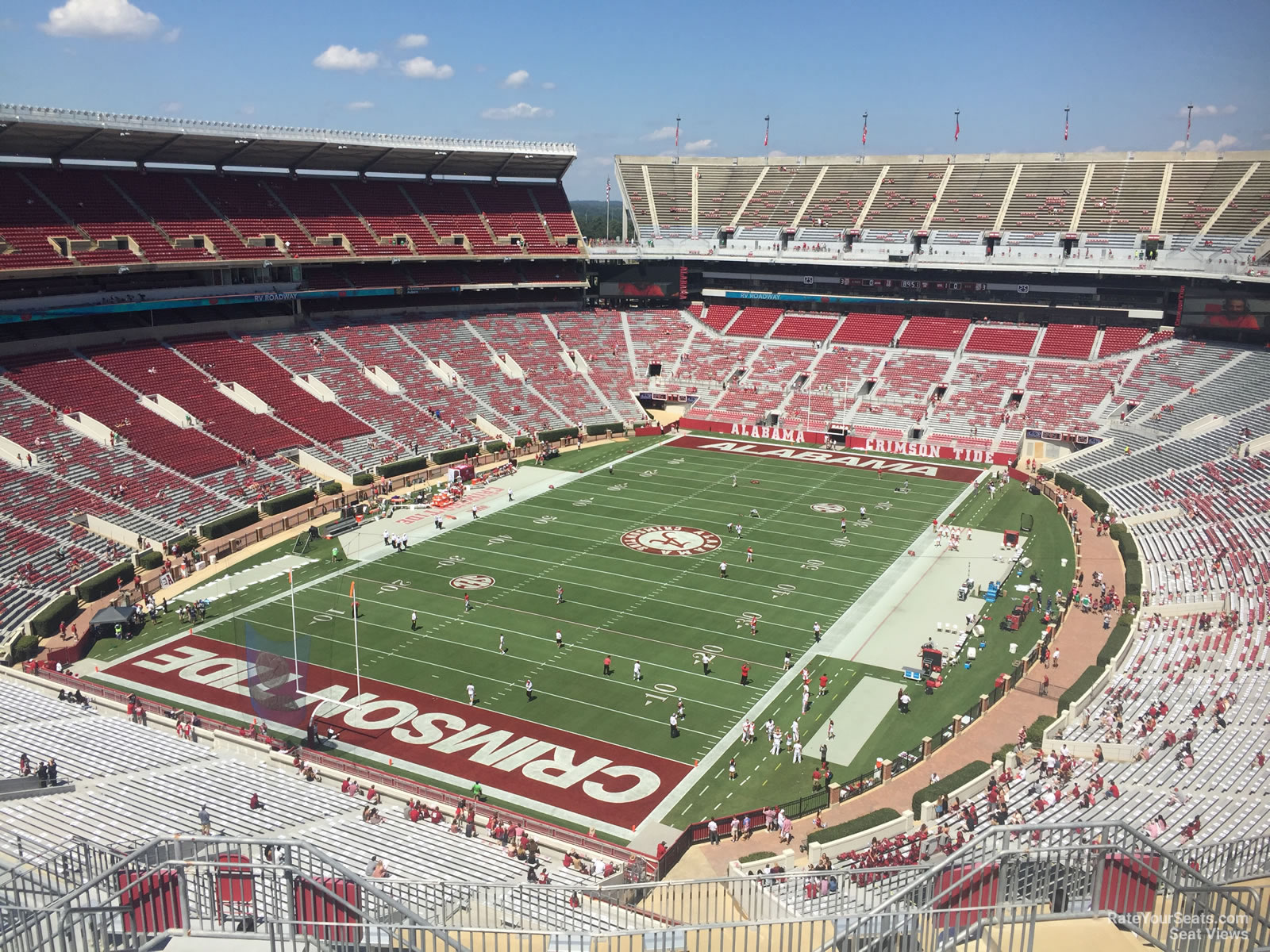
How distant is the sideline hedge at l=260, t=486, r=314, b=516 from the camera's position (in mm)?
43250

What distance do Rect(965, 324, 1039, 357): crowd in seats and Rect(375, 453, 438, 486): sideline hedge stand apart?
3618cm

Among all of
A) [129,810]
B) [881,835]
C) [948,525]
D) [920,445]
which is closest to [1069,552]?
[948,525]

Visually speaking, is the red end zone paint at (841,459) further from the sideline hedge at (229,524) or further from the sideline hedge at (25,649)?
the sideline hedge at (25,649)

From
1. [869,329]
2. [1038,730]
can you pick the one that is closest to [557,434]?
[869,329]

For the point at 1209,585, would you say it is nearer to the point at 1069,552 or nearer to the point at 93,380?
the point at 1069,552

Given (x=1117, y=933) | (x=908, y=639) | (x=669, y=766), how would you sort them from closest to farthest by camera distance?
(x=1117, y=933) < (x=669, y=766) < (x=908, y=639)

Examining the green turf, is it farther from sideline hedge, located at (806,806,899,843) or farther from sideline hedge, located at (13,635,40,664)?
sideline hedge, located at (13,635,40,664)

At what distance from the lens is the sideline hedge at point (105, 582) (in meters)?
34.1

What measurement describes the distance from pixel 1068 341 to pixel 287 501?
158 feet

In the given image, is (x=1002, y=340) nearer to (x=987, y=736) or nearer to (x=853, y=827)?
(x=987, y=736)

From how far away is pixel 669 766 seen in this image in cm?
2494

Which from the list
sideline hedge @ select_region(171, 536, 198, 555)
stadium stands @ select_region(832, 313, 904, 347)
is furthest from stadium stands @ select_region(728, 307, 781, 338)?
sideline hedge @ select_region(171, 536, 198, 555)

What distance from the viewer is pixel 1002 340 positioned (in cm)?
6531

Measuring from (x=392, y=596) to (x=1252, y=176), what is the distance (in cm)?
5871
